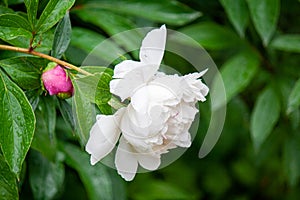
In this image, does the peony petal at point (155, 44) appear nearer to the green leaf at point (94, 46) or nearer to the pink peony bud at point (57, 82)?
the pink peony bud at point (57, 82)

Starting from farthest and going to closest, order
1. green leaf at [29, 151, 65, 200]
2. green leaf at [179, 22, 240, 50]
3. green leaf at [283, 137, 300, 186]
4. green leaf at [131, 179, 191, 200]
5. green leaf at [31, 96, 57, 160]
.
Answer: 1. green leaf at [131, 179, 191, 200]
2. green leaf at [283, 137, 300, 186]
3. green leaf at [179, 22, 240, 50]
4. green leaf at [29, 151, 65, 200]
5. green leaf at [31, 96, 57, 160]

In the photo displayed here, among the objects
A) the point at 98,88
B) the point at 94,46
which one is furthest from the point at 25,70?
the point at 94,46

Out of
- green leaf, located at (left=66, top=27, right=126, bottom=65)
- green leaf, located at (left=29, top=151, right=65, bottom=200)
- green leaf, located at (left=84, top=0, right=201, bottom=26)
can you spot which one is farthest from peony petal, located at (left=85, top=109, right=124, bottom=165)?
green leaf, located at (left=84, top=0, right=201, bottom=26)

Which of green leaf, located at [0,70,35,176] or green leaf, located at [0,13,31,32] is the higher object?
green leaf, located at [0,13,31,32]

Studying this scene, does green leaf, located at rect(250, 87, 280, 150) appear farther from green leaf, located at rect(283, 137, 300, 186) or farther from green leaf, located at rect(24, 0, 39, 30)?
green leaf, located at rect(24, 0, 39, 30)

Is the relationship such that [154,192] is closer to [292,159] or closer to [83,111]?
[292,159]
